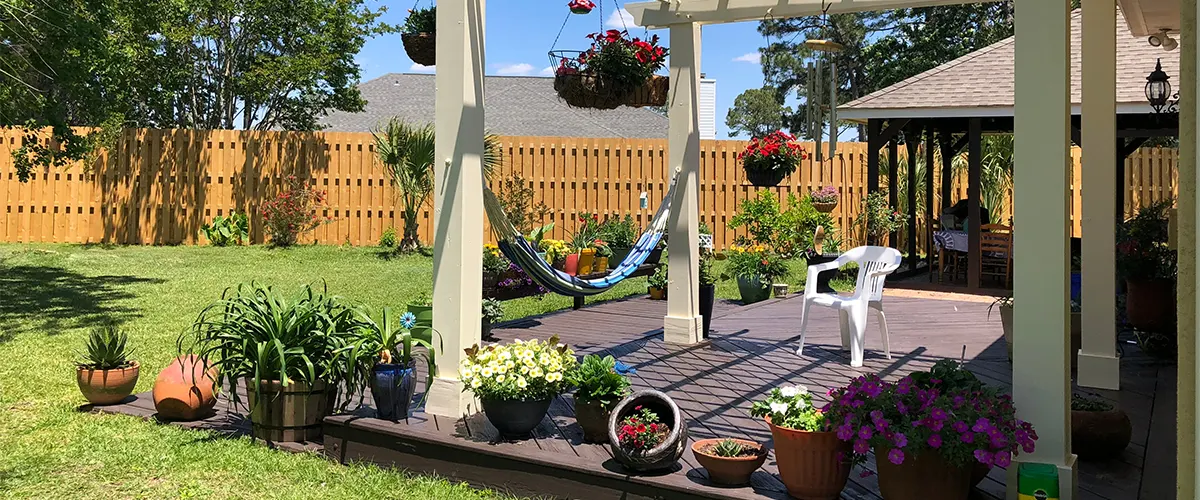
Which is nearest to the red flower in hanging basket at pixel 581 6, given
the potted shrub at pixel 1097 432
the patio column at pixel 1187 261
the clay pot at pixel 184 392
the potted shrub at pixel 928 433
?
the clay pot at pixel 184 392

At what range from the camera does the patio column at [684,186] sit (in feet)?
19.6

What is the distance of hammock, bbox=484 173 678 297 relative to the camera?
4.59 meters

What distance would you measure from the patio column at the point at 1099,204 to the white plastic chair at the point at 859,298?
106 cm

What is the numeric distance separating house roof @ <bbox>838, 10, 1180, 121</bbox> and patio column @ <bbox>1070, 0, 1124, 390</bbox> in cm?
461

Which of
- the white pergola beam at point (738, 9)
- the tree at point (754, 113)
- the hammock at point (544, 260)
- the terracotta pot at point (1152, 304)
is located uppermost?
the tree at point (754, 113)

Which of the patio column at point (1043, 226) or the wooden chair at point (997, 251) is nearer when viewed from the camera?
the patio column at point (1043, 226)

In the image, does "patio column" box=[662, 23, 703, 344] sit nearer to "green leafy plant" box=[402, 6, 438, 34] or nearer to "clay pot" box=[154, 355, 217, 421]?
"green leafy plant" box=[402, 6, 438, 34]

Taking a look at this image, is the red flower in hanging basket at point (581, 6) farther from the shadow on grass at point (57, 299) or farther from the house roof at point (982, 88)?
the house roof at point (982, 88)

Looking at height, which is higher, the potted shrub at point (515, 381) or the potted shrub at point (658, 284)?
the potted shrub at point (658, 284)

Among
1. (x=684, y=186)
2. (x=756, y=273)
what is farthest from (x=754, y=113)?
(x=684, y=186)

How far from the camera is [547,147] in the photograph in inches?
541

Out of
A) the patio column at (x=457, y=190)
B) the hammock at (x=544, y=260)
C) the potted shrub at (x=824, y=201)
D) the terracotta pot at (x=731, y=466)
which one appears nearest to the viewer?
the terracotta pot at (x=731, y=466)

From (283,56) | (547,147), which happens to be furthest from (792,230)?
(283,56)

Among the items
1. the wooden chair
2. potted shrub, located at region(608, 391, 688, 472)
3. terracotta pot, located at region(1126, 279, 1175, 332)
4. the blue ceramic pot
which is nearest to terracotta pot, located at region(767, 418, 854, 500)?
potted shrub, located at region(608, 391, 688, 472)
